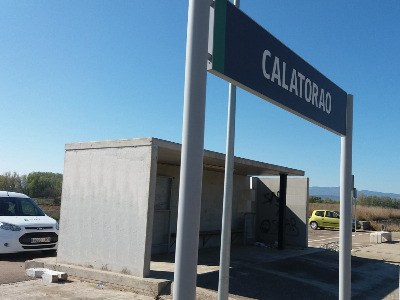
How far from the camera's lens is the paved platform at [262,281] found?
288 inches

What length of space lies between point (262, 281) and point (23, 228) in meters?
6.85

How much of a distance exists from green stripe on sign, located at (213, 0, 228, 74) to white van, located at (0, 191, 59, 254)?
34.9 ft

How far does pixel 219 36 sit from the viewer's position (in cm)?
227

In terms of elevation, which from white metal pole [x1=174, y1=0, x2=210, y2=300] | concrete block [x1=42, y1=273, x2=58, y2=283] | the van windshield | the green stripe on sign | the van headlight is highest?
the green stripe on sign

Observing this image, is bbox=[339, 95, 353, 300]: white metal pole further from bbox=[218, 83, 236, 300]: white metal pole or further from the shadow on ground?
the shadow on ground

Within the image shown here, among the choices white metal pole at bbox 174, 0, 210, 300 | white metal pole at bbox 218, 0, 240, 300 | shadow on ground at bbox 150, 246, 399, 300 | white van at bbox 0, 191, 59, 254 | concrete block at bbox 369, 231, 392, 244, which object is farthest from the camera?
concrete block at bbox 369, 231, 392, 244

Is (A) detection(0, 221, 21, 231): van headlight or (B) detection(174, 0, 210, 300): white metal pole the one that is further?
(A) detection(0, 221, 21, 231): van headlight

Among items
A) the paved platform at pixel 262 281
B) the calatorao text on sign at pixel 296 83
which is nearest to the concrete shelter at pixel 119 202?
the paved platform at pixel 262 281

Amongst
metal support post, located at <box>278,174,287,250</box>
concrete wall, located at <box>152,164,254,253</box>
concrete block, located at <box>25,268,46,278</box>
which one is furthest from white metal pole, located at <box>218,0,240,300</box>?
metal support post, located at <box>278,174,287,250</box>

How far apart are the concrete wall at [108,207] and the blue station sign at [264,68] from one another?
462cm

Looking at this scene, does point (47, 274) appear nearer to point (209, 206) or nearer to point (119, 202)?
point (119, 202)

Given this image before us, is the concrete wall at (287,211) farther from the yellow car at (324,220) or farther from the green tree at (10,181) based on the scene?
the green tree at (10,181)

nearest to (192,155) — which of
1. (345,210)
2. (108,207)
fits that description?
(345,210)

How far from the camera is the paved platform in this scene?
7320 millimetres
